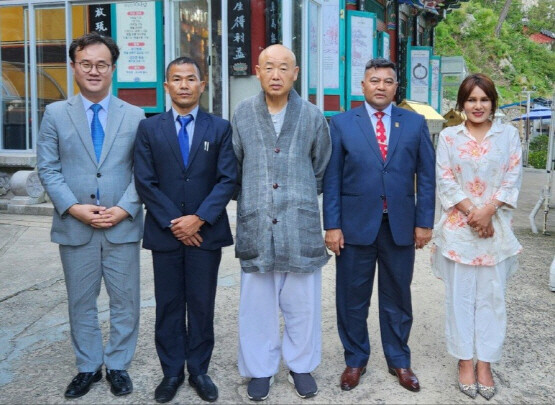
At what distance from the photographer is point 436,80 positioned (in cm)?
1542

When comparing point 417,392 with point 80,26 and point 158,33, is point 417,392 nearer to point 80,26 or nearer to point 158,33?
point 158,33

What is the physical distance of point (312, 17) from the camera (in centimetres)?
847

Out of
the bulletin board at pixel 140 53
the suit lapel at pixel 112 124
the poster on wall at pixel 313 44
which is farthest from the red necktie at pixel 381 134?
the bulletin board at pixel 140 53

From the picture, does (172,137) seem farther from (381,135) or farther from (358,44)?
(358,44)

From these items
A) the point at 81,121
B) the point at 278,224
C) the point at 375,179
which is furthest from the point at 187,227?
the point at 375,179

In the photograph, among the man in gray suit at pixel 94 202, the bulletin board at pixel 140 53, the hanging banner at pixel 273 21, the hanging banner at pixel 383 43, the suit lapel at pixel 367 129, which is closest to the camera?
the man in gray suit at pixel 94 202

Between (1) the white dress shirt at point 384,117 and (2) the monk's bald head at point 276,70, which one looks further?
(1) the white dress shirt at point 384,117

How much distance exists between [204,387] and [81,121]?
4.99ft

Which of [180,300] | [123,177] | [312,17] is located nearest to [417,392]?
[180,300]

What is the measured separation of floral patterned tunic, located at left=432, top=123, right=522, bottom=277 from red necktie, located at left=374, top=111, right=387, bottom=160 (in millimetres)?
330

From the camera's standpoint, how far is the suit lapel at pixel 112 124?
3225 millimetres

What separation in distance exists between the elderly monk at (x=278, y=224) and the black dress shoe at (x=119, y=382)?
1.96 feet

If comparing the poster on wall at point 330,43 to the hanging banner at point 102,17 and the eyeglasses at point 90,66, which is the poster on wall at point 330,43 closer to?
the hanging banner at point 102,17

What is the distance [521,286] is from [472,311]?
2.15 m
